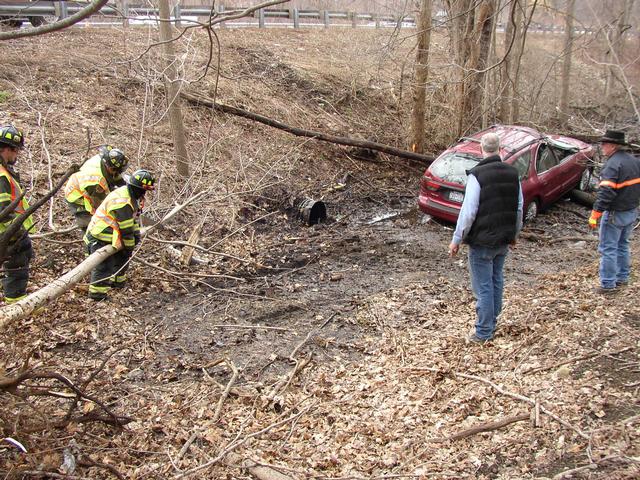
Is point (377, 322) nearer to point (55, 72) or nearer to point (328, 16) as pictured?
point (55, 72)

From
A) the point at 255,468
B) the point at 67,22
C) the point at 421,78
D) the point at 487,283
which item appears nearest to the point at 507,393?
the point at 487,283

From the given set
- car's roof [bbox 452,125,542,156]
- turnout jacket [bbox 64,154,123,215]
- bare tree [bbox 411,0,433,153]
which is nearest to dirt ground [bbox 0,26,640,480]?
turnout jacket [bbox 64,154,123,215]

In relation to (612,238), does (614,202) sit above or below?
above

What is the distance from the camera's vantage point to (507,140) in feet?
32.7

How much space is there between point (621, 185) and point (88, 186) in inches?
255

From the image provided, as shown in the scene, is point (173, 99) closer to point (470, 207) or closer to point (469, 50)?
point (470, 207)

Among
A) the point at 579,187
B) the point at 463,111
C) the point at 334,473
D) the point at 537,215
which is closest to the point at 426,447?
the point at 334,473

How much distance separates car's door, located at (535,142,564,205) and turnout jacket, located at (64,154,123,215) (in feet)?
24.9

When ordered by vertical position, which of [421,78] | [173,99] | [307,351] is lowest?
[307,351]

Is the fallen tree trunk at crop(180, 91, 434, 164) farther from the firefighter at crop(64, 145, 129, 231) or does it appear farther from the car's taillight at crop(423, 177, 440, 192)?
the firefighter at crop(64, 145, 129, 231)

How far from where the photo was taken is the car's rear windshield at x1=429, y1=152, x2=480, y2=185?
9219mm

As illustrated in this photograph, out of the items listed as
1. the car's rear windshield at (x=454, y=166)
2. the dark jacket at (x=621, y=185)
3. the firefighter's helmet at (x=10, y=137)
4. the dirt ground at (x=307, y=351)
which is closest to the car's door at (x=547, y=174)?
the dirt ground at (x=307, y=351)

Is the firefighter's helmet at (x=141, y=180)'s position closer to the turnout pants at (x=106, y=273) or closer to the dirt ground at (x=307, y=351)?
the turnout pants at (x=106, y=273)

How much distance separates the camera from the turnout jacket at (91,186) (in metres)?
6.79
